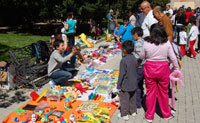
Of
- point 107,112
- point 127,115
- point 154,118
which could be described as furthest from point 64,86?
point 154,118

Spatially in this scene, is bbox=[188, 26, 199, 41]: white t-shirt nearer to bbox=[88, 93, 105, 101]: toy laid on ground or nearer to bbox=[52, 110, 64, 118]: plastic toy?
bbox=[88, 93, 105, 101]: toy laid on ground

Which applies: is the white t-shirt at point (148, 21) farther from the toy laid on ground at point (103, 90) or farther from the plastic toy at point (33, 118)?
the plastic toy at point (33, 118)

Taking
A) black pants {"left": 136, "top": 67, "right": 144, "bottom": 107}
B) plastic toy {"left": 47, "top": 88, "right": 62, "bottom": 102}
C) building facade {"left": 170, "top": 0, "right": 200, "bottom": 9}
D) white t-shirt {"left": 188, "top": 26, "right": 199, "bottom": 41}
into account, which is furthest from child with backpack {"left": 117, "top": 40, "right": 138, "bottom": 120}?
building facade {"left": 170, "top": 0, "right": 200, "bottom": 9}

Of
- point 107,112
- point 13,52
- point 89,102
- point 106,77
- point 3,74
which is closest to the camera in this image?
point 107,112

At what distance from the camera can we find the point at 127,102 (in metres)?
4.39

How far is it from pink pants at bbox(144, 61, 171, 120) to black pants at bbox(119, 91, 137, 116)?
333 millimetres

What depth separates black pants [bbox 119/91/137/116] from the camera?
4.36 metres

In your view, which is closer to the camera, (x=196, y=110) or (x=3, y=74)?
(x=196, y=110)

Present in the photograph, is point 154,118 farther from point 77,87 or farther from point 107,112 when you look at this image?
point 77,87

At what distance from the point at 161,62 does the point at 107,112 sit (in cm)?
164

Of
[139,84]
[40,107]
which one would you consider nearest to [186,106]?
[139,84]

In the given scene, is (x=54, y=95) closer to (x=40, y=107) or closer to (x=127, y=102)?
(x=40, y=107)

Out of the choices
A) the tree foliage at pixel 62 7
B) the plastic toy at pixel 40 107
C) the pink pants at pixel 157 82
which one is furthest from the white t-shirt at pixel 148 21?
the tree foliage at pixel 62 7

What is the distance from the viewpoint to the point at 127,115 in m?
4.46
